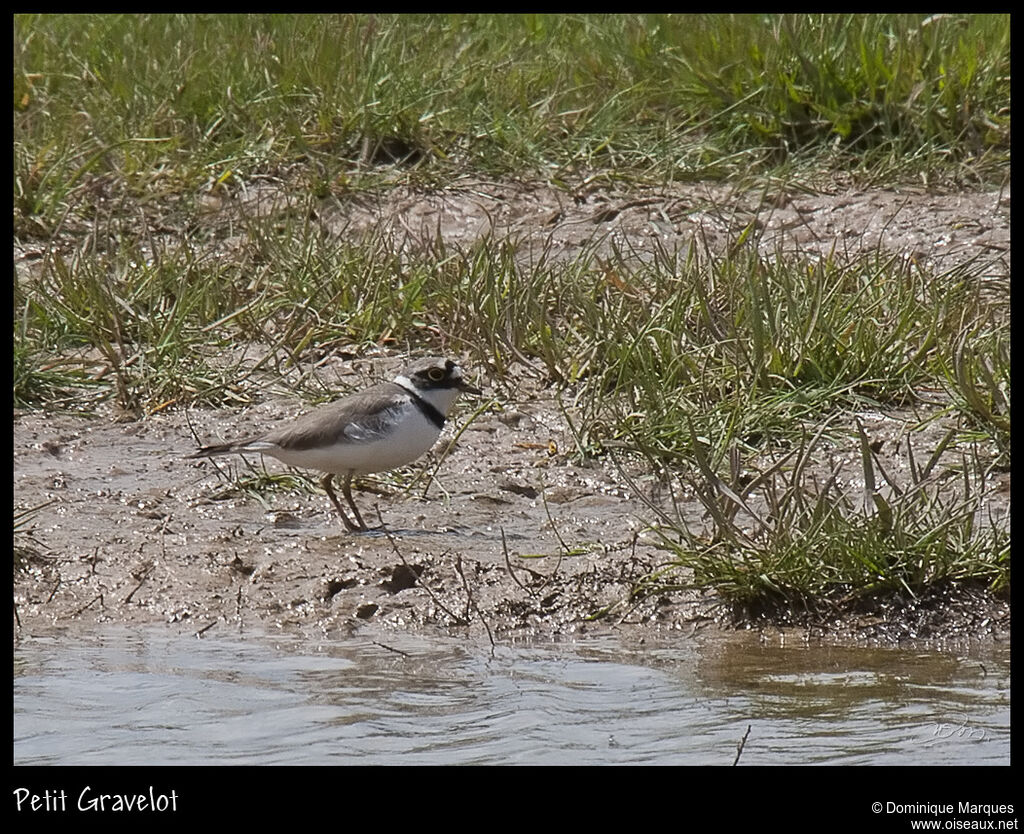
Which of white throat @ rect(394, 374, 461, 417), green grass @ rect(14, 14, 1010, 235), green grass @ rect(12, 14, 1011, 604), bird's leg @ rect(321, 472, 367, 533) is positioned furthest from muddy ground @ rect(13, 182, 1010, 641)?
green grass @ rect(14, 14, 1010, 235)

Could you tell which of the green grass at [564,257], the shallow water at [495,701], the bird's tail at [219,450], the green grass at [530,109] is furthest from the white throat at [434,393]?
the green grass at [530,109]

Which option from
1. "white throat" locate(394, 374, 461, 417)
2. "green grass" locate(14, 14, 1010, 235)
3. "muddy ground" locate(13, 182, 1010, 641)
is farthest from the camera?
"green grass" locate(14, 14, 1010, 235)

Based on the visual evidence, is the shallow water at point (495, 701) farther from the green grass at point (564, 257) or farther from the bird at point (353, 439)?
the bird at point (353, 439)

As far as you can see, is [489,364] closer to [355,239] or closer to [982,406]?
[355,239]

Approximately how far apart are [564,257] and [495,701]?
185 inches

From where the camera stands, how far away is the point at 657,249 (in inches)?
341

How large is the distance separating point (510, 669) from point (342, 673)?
57 centimetres

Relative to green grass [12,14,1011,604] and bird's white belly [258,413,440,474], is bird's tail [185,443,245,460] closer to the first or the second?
bird's white belly [258,413,440,474]

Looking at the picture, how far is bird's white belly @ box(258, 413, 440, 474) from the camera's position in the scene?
675cm

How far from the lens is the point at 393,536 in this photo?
6.75 m

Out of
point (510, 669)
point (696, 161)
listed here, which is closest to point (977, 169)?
point (696, 161)

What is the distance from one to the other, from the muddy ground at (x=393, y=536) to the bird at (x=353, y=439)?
22 cm

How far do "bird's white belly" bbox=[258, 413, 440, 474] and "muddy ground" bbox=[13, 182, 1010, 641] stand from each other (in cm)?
22
